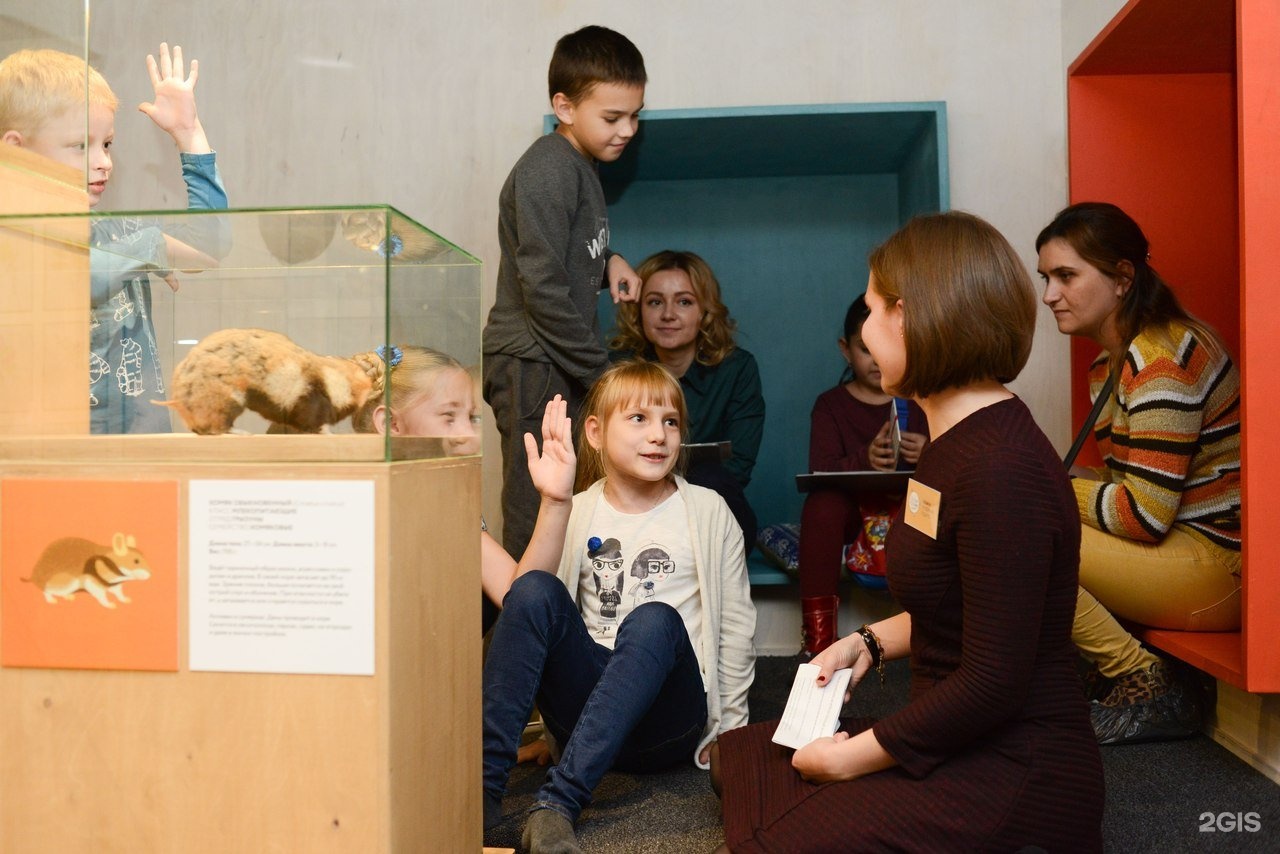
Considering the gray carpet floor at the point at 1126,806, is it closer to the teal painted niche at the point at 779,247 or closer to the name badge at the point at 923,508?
the name badge at the point at 923,508

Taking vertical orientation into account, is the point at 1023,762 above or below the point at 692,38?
below

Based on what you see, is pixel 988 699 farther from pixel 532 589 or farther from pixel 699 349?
pixel 699 349

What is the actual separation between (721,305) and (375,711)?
238 cm

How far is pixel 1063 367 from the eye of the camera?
122 inches

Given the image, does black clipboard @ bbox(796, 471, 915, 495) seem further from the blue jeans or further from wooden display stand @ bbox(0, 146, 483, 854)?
wooden display stand @ bbox(0, 146, 483, 854)

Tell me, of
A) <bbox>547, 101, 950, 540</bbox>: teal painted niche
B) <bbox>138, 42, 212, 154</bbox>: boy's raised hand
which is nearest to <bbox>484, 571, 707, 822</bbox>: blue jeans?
<bbox>138, 42, 212, 154</bbox>: boy's raised hand

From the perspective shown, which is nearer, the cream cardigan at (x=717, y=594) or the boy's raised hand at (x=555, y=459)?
the boy's raised hand at (x=555, y=459)

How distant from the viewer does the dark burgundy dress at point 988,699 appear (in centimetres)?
121

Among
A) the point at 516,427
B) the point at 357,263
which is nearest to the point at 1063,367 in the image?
the point at 516,427

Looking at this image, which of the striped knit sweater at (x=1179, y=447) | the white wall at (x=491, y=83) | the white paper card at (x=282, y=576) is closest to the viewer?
the white paper card at (x=282, y=576)

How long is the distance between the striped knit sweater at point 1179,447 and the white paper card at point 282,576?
5.70ft

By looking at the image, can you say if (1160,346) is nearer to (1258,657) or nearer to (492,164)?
(1258,657)

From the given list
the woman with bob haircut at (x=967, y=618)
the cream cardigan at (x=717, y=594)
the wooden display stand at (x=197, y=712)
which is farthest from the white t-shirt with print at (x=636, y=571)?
the wooden display stand at (x=197, y=712)

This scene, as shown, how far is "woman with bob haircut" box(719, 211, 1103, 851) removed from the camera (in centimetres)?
122
